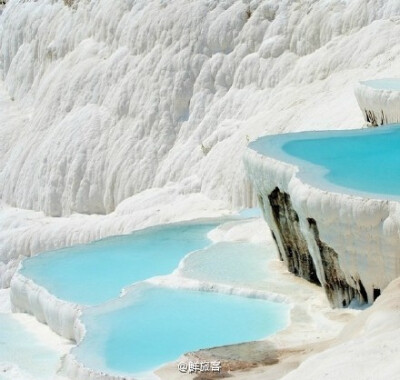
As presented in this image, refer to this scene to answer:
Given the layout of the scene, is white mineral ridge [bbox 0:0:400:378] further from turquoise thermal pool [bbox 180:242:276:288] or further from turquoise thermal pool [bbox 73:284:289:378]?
turquoise thermal pool [bbox 73:284:289:378]

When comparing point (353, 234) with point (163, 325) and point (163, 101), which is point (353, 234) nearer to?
point (163, 325)

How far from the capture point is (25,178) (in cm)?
2555

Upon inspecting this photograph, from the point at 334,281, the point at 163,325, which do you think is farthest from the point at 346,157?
the point at 163,325

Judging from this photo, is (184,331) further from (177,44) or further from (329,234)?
(177,44)

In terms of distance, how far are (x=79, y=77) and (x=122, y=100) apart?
6.69 ft

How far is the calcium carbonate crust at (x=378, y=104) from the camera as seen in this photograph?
47.2 ft

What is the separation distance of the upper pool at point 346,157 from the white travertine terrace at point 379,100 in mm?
569

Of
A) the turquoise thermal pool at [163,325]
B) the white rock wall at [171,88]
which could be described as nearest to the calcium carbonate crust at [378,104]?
the white rock wall at [171,88]

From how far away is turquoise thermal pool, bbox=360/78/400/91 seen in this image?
15016 millimetres

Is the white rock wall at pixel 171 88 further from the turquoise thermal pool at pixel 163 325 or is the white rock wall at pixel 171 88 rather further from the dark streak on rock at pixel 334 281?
the dark streak on rock at pixel 334 281

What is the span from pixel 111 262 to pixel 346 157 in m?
3.55

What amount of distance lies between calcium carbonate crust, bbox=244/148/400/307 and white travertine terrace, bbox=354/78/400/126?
3436 mm

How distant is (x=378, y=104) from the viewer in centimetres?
1490

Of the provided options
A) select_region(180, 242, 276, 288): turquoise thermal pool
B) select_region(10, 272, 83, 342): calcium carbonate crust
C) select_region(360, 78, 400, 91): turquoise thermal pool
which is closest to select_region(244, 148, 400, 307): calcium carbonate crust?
select_region(180, 242, 276, 288): turquoise thermal pool
